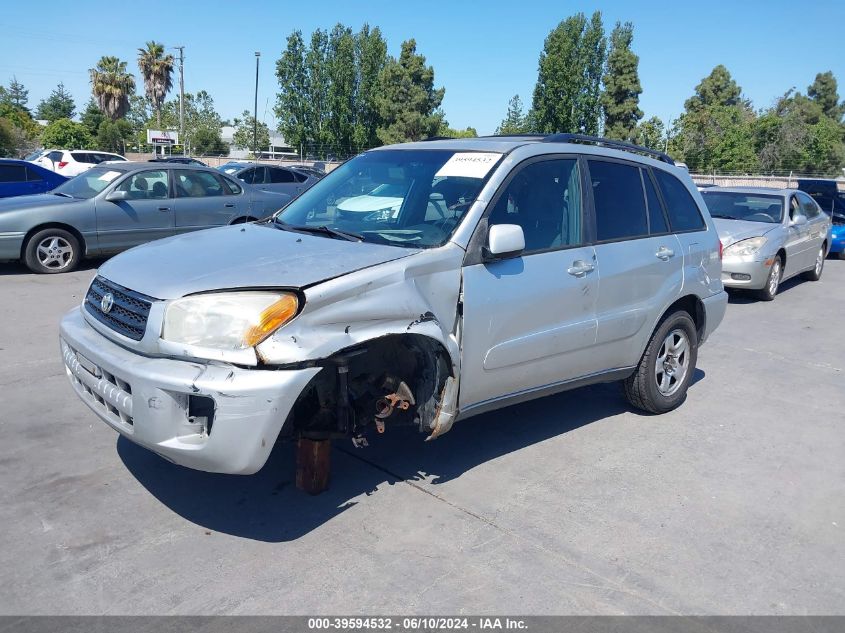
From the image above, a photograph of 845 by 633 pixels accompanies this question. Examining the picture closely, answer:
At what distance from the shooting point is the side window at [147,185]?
1065 centimetres

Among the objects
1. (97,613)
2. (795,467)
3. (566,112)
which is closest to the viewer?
(97,613)

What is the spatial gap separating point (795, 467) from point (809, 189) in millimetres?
15011

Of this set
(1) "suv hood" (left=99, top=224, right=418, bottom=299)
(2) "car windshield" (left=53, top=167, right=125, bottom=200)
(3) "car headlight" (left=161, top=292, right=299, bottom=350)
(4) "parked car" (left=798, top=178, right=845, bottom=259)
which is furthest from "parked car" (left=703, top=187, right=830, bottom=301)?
(2) "car windshield" (left=53, top=167, right=125, bottom=200)

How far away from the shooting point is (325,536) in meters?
3.53

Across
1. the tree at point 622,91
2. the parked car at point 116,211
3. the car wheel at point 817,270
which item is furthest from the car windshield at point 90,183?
the tree at point 622,91

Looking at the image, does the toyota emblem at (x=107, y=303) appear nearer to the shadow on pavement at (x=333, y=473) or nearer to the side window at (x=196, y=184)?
the shadow on pavement at (x=333, y=473)

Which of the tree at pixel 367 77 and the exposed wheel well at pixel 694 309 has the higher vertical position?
the tree at pixel 367 77

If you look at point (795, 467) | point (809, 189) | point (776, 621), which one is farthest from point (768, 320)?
point (809, 189)

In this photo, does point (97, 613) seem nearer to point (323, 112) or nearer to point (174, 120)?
point (323, 112)

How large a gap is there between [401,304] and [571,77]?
5184 centimetres

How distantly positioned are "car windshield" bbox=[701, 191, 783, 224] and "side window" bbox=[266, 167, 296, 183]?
36.7 ft

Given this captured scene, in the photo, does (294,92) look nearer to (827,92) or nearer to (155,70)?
(155,70)

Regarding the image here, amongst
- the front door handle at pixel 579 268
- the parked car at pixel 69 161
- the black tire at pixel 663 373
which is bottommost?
the black tire at pixel 663 373

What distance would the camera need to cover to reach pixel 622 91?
5194 cm
